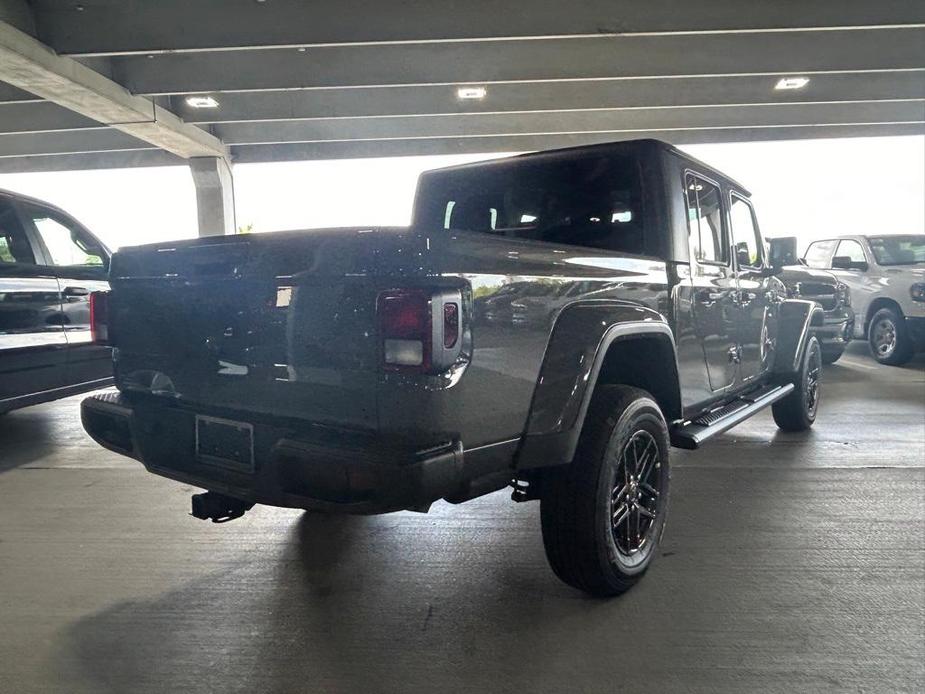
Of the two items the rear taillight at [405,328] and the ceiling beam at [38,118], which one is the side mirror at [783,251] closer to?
the rear taillight at [405,328]

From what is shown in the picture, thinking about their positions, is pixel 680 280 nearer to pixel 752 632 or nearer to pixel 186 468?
pixel 752 632

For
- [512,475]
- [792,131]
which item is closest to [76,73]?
[512,475]

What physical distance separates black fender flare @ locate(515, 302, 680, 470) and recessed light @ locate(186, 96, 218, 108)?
1357cm

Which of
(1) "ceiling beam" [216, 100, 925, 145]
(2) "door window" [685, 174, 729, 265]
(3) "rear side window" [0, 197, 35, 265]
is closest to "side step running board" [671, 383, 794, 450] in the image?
(2) "door window" [685, 174, 729, 265]

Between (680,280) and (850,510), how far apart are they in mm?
1773

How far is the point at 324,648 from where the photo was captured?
7.85 ft

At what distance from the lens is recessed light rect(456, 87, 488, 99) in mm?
13008

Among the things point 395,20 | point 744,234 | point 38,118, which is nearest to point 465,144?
point 395,20

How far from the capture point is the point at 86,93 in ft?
36.5

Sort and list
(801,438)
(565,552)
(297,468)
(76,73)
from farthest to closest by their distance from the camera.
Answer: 1. (76,73)
2. (801,438)
3. (565,552)
4. (297,468)

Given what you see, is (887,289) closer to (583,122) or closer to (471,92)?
(583,122)

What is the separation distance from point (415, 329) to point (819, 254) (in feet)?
35.5

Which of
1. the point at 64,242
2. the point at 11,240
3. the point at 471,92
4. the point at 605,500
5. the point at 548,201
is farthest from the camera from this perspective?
the point at 471,92

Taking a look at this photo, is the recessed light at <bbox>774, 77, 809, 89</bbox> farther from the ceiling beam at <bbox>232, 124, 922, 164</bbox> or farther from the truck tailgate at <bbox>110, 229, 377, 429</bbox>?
the truck tailgate at <bbox>110, 229, 377, 429</bbox>
